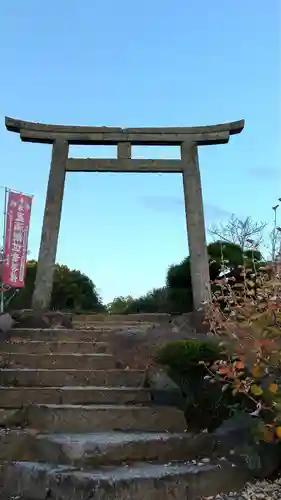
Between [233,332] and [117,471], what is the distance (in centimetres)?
113

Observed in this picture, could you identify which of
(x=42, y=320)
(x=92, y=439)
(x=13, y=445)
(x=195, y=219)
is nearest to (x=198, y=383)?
(x=92, y=439)

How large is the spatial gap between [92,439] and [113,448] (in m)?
0.18

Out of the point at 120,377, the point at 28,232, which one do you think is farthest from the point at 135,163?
the point at 120,377

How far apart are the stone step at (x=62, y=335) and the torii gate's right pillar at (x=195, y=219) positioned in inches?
113

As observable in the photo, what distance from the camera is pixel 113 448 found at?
376cm

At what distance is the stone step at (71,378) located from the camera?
5.16m

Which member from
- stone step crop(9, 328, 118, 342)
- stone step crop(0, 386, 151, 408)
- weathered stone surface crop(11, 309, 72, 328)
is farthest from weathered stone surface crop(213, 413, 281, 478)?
weathered stone surface crop(11, 309, 72, 328)

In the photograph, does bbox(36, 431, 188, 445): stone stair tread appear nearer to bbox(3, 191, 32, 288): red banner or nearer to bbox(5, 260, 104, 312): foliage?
bbox(3, 191, 32, 288): red banner

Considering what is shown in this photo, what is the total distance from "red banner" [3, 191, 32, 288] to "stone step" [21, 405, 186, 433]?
20.8ft

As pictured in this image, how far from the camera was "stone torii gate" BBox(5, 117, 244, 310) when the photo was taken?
9367mm

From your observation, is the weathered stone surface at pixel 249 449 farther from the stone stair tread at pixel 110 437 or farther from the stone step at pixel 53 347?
the stone step at pixel 53 347

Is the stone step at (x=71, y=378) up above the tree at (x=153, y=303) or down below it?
below

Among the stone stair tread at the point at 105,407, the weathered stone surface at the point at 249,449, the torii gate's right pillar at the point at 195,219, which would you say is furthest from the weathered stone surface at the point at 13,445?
the torii gate's right pillar at the point at 195,219

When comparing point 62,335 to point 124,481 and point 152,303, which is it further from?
point 152,303
